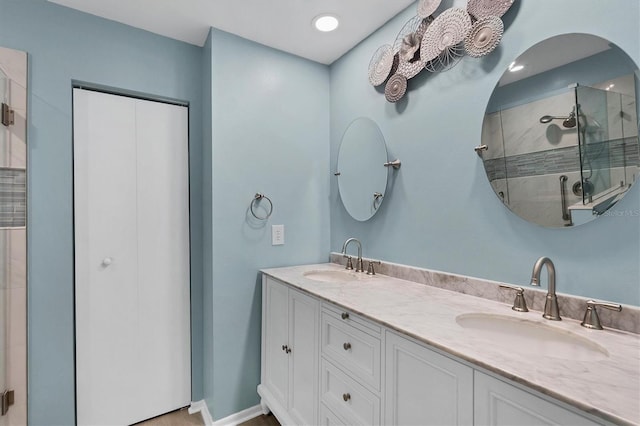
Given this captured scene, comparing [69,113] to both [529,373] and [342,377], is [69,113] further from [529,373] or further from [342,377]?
[529,373]

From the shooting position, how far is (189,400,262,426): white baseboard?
1792mm

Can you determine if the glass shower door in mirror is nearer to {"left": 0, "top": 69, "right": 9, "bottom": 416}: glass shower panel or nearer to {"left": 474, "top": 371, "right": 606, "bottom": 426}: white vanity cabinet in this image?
{"left": 474, "top": 371, "right": 606, "bottom": 426}: white vanity cabinet

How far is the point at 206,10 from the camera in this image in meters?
1.67

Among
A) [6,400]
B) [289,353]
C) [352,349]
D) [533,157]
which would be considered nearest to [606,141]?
[533,157]

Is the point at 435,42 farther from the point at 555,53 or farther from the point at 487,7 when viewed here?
the point at 555,53

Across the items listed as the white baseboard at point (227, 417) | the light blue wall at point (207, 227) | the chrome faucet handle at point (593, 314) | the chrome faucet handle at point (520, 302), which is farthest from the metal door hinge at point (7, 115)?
the chrome faucet handle at point (593, 314)

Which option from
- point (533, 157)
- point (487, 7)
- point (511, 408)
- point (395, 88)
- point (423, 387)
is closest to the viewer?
point (511, 408)

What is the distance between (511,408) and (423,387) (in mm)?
253

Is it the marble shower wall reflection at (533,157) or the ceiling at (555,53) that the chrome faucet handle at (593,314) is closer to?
the marble shower wall reflection at (533,157)

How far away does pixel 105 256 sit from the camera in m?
1.75

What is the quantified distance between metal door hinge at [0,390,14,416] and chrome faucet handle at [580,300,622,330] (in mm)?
2449

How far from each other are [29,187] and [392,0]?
2.12m

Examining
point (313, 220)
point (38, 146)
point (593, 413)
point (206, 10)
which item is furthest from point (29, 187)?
point (593, 413)

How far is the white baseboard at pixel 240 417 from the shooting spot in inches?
70.3
